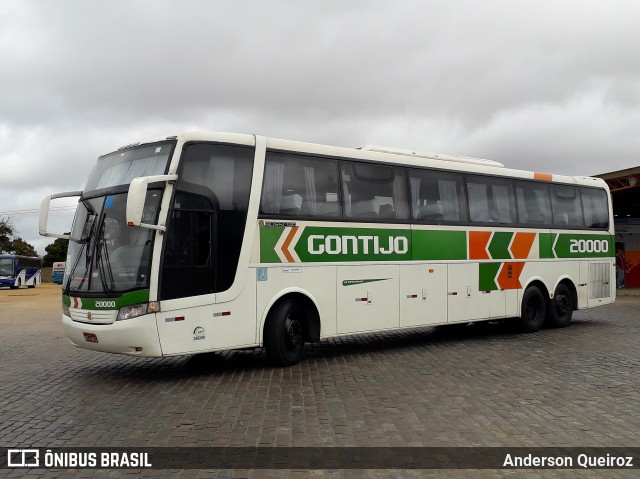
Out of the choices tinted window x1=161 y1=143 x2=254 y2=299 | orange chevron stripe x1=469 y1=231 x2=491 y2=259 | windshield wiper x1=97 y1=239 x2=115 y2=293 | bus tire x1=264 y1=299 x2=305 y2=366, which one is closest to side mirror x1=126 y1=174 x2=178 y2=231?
tinted window x1=161 y1=143 x2=254 y2=299

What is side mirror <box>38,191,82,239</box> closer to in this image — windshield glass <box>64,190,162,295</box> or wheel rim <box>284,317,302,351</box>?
windshield glass <box>64,190,162,295</box>

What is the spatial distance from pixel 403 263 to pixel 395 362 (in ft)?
6.77

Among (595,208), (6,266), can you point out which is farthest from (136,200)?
(6,266)

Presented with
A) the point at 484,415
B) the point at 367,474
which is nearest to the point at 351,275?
the point at 484,415

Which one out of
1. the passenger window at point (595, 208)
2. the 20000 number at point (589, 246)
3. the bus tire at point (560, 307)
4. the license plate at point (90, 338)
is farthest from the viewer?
the passenger window at point (595, 208)

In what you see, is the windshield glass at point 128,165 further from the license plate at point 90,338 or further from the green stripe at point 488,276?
the green stripe at point 488,276

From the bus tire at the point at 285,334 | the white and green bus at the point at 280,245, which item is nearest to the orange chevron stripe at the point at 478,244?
the white and green bus at the point at 280,245

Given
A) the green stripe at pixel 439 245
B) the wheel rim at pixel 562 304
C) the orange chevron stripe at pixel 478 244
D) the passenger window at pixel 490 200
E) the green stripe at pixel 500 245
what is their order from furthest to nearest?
1. the wheel rim at pixel 562 304
2. the green stripe at pixel 500 245
3. the passenger window at pixel 490 200
4. the orange chevron stripe at pixel 478 244
5. the green stripe at pixel 439 245

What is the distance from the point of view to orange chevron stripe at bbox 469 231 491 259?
13.0 m

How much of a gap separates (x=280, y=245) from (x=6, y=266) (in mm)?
47564

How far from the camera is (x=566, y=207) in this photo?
15609 millimetres

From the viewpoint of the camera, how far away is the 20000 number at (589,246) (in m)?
15.6

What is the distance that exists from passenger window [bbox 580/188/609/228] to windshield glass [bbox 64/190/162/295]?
11.8 meters

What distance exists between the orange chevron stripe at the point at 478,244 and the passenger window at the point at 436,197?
467mm
